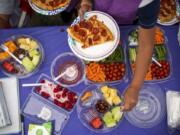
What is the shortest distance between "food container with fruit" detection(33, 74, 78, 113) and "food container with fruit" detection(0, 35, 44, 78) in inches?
2.7

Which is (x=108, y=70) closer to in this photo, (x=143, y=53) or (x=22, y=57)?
(x=143, y=53)

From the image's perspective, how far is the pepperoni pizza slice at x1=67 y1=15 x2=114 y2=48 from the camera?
1.33 m

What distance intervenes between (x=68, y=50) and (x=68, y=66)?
0.23ft

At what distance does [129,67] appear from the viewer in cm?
135

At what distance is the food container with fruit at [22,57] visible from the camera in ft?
4.35

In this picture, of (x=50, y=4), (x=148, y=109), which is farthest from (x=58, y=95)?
(x=50, y=4)

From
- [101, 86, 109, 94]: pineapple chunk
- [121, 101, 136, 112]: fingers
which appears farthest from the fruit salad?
[121, 101, 136, 112]: fingers

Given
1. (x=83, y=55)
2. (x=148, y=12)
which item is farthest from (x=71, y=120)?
(x=148, y=12)

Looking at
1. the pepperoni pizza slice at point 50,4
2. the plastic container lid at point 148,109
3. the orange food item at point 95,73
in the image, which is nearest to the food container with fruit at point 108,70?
the orange food item at point 95,73

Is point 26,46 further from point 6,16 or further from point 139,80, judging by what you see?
point 139,80

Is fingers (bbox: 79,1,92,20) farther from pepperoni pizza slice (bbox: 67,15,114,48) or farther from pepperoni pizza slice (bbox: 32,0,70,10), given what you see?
pepperoni pizza slice (bbox: 32,0,70,10)

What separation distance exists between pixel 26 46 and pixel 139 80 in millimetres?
A: 478

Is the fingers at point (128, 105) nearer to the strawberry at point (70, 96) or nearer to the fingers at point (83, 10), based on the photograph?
the strawberry at point (70, 96)

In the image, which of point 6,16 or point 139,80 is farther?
point 6,16
